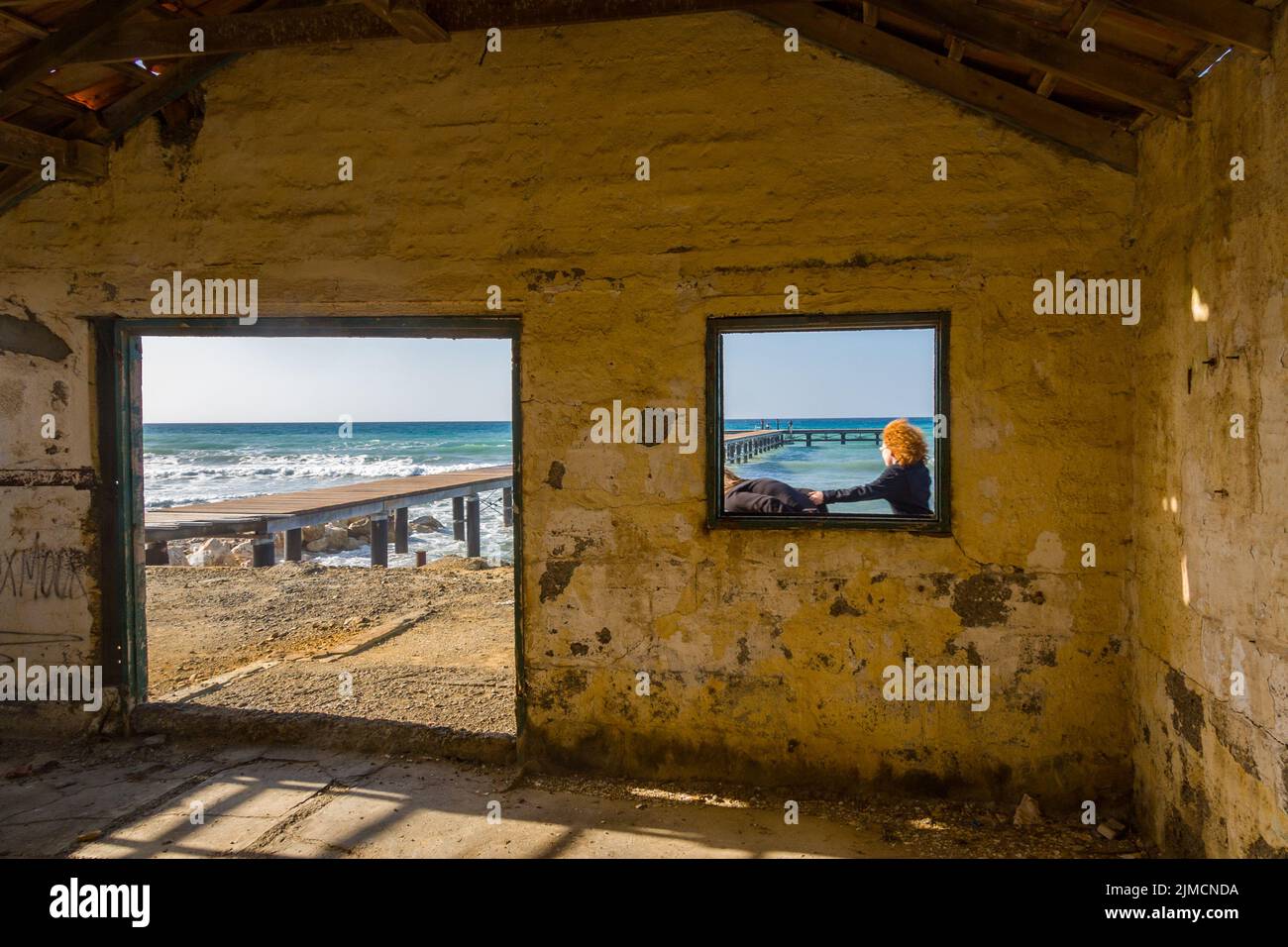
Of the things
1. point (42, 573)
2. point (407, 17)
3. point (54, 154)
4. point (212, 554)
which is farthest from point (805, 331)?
point (212, 554)

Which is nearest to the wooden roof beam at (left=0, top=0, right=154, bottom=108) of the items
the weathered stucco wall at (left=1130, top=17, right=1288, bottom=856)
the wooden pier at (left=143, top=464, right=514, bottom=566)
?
the weathered stucco wall at (left=1130, top=17, right=1288, bottom=856)

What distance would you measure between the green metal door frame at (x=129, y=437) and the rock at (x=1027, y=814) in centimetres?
250

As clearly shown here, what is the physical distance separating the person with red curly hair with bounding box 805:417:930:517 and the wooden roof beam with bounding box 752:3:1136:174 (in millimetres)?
1476

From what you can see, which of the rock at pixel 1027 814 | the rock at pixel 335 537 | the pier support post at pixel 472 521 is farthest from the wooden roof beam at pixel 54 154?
the rock at pixel 335 537

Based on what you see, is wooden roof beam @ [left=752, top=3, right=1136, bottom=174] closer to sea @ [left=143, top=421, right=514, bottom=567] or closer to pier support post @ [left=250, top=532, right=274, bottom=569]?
pier support post @ [left=250, top=532, right=274, bottom=569]

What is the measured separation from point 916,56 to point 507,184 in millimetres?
2002

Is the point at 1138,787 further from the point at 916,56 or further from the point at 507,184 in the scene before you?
the point at 507,184

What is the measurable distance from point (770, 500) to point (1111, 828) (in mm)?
2014

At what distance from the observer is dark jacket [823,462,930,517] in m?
3.74

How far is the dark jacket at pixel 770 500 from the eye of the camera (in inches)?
147

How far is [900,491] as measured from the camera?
3764mm

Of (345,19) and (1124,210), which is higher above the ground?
(345,19)
